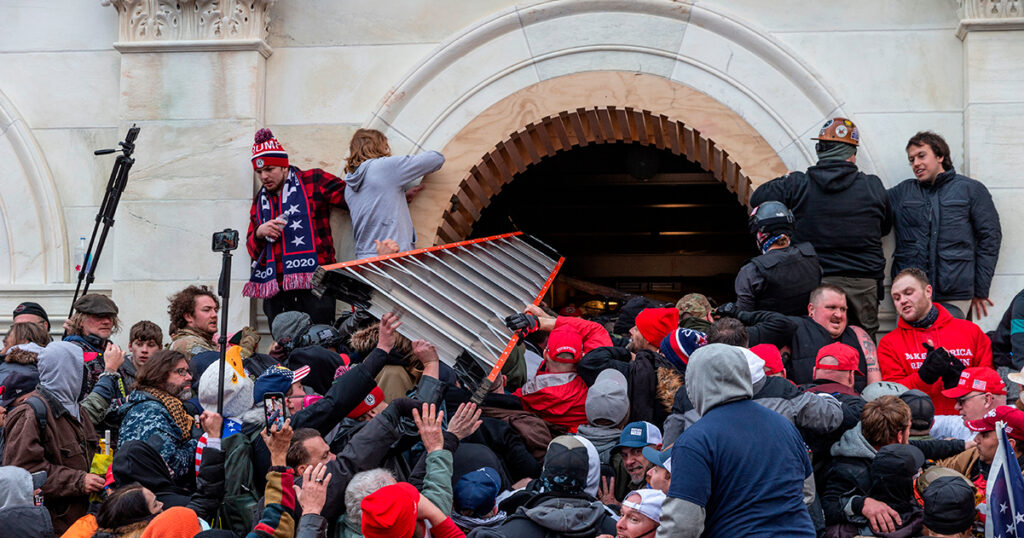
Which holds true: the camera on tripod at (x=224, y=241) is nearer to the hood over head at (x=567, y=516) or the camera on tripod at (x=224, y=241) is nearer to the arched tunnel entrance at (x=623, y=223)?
the hood over head at (x=567, y=516)

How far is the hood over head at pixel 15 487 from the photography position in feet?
19.4

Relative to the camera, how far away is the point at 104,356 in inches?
298

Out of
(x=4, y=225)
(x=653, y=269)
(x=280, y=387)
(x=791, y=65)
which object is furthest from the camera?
(x=653, y=269)

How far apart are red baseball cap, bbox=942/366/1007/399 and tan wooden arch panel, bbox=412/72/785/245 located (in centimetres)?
276

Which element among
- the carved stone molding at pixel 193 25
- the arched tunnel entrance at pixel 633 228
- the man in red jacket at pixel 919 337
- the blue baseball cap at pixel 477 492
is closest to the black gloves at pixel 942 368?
the man in red jacket at pixel 919 337

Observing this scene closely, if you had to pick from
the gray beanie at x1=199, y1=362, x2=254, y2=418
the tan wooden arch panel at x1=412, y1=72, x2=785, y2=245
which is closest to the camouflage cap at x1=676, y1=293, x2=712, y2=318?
the tan wooden arch panel at x1=412, y1=72, x2=785, y2=245

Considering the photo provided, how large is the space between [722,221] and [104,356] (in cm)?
787

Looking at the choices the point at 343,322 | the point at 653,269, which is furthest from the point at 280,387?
the point at 653,269

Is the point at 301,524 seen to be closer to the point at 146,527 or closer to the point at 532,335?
the point at 146,527

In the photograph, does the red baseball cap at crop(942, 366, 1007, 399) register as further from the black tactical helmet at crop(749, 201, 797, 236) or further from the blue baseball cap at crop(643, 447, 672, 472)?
the blue baseball cap at crop(643, 447, 672, 472)

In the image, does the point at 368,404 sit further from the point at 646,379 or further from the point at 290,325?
the point at 290,325

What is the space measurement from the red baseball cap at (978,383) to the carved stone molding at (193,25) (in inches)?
233

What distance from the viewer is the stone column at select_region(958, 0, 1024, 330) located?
883 centimetres

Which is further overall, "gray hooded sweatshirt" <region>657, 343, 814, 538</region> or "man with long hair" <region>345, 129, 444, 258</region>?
"man with long hair" <region>345, 129, 444, 258</region>
